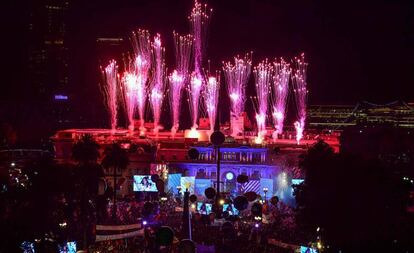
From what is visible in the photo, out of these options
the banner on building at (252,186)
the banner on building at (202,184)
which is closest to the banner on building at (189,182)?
the banner on building at (202,184)

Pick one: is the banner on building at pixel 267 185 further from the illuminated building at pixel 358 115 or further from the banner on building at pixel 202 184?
the illuminated building at pixel 358 115

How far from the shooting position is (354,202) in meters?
21.1

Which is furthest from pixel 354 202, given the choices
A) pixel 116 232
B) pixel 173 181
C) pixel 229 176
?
pixel 229 176

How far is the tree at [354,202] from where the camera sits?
66.3ft

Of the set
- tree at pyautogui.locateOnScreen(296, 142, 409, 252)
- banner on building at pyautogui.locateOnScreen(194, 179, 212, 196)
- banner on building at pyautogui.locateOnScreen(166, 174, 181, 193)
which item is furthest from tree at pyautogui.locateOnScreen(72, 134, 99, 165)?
tree at pyautogui.locateOnScreen(296, 142, 409, 252)

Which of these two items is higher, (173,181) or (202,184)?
(173,181)

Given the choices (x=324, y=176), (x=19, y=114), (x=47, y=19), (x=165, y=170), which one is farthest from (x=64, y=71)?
(x=324, y=176)

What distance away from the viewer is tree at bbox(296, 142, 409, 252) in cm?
2020

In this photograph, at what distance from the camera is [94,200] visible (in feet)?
95.9

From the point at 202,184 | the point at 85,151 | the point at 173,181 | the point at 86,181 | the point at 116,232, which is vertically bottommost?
the point at 202,184

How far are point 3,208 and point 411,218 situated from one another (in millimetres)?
14964

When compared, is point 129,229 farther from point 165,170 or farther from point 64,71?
point 64,71

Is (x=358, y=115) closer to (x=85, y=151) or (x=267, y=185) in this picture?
(x=267, y=185)

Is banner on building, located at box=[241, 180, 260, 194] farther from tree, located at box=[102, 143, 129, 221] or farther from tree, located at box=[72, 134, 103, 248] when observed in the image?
tree, located at box=[72, 134, 103, 248]
